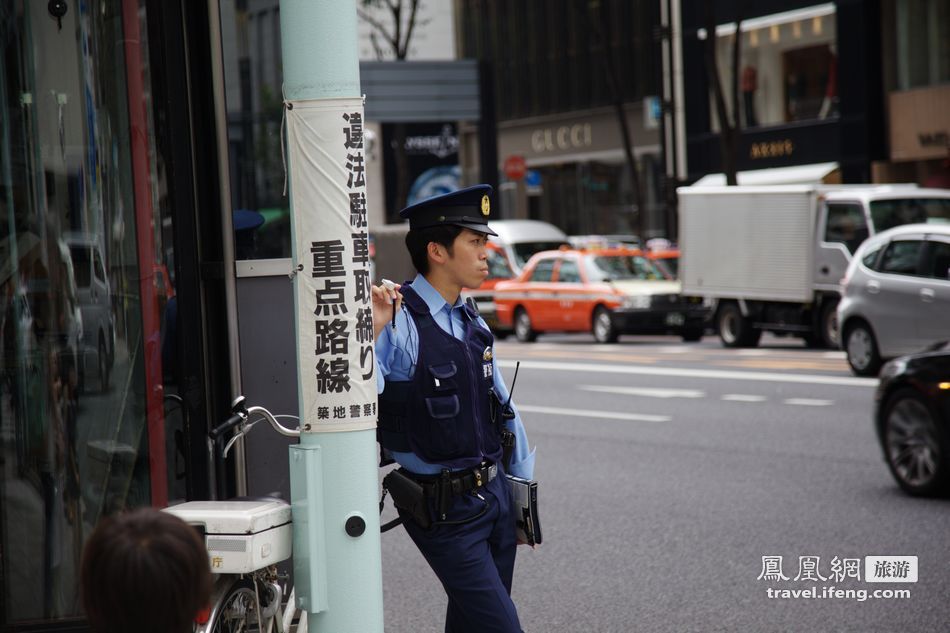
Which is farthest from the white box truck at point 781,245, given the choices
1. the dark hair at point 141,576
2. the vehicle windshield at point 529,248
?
the dark hair at point 141,576

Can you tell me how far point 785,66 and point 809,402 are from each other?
24730mm

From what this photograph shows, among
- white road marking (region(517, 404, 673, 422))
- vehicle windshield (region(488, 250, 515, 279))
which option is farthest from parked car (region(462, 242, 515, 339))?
white road marking (region(517, 404, 673, 422))

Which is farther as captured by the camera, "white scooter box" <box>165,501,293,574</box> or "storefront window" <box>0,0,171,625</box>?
"storefront window" <box>0,0,171,625</box>

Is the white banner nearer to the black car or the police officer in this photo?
the police officer

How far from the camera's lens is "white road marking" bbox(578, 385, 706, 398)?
16203mm

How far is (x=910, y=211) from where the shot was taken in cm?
2103

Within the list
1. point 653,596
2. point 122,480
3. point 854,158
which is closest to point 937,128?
point 854,158

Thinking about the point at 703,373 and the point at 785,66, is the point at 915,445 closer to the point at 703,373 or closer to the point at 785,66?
the point at 703,373

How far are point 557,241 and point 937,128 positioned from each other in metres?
8.82

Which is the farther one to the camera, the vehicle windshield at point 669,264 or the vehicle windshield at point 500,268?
the vehicle windshield at point 500,268

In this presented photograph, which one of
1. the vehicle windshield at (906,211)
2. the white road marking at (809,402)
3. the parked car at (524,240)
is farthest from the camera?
the parked car at (524,240)

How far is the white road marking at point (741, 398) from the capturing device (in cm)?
1545

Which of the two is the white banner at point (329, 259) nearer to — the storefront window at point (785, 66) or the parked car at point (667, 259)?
the parked car at point (667, 259)

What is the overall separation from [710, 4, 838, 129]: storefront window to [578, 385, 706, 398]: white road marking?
20599 mm
